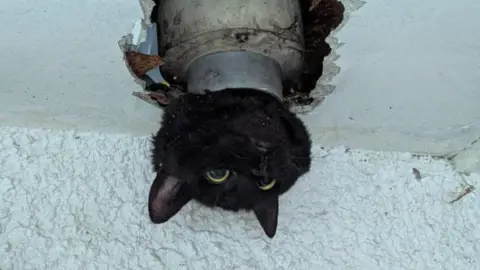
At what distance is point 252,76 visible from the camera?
0.97 meters

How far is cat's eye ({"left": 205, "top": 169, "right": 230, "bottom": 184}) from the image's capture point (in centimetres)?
93

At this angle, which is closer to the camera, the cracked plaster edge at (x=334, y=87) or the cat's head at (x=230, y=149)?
the cat's head at (x=230, y=149)

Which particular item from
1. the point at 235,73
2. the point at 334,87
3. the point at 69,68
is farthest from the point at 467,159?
the point at 69,68

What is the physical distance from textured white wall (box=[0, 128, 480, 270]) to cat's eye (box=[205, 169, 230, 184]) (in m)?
0.24

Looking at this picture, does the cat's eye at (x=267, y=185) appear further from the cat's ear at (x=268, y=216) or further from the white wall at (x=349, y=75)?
the white wall at (x=349, y=75)

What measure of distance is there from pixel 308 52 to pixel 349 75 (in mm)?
73

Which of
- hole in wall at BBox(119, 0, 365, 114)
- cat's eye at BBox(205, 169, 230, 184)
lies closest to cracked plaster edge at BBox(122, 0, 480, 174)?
hole in wall at BBox(119, 0, 365, 114)

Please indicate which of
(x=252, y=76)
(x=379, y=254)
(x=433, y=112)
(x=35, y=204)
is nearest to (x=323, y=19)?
(x=252, y=76)

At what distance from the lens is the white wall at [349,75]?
1.01m

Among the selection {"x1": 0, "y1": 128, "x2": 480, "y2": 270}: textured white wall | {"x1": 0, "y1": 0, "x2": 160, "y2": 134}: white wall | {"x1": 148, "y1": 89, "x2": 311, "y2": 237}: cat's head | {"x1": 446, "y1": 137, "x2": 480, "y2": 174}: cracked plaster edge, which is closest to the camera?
{"x1": 148, "y1": 89, "x2": 311, "y2": 237}: cat's head

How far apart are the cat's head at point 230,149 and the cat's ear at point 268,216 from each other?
12 millimetres

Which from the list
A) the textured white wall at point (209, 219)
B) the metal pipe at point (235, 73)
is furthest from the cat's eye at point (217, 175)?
the textured white wall at point (209, 219)

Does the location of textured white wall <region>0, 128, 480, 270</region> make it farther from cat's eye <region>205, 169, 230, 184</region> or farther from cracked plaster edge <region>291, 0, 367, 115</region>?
cat's eye <region>205, 169, 230, 184</region>

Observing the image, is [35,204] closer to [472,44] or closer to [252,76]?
[252,76]
